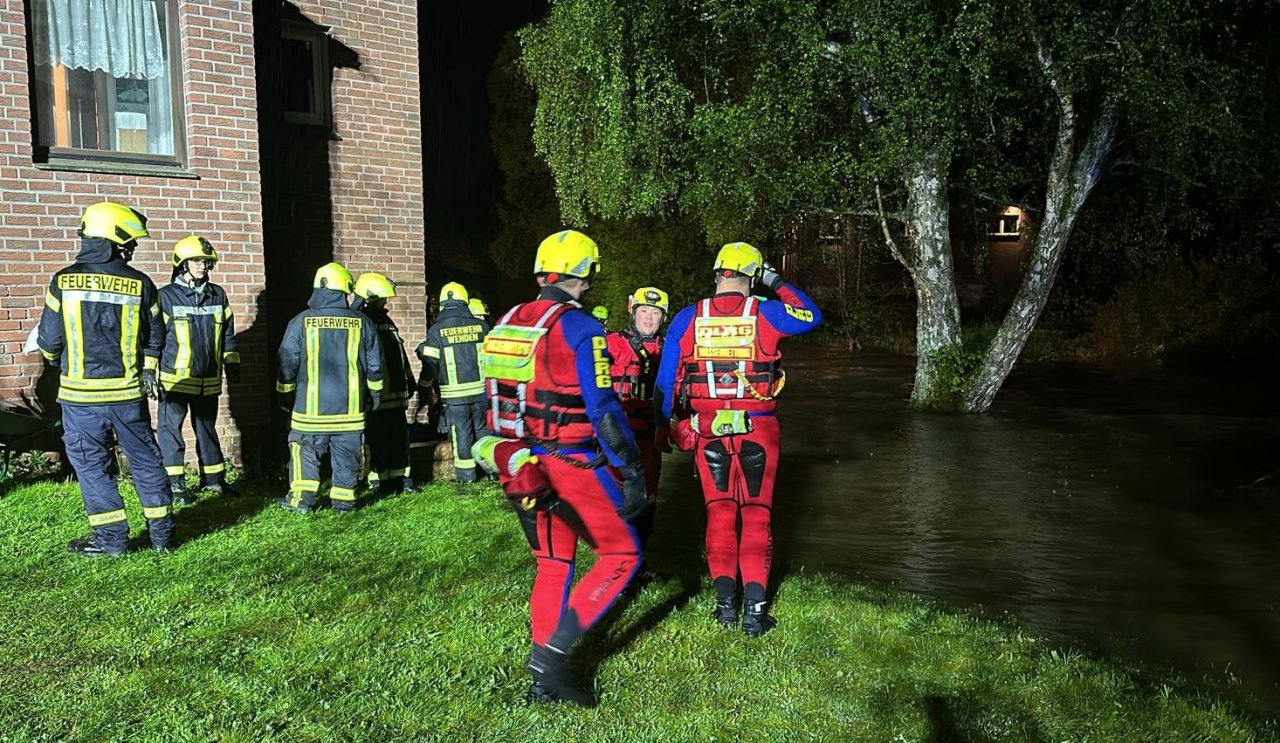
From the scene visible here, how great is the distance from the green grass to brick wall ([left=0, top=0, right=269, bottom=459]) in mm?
2928

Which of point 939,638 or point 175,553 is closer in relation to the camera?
point 939,638

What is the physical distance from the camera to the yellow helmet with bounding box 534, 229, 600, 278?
388cm

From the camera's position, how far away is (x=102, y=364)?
5.70 m

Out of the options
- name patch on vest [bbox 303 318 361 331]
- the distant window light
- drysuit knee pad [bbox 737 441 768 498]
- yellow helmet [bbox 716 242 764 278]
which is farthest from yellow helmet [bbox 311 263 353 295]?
the distant window light

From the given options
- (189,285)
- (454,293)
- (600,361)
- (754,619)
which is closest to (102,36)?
(189,285)

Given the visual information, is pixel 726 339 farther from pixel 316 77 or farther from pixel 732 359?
pixel 316 77

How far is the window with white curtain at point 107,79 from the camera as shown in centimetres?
798

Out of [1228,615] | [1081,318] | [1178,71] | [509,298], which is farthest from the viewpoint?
[509,298]

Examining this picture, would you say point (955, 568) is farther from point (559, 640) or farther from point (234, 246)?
point (234, 246)

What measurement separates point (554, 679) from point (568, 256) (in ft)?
6.08

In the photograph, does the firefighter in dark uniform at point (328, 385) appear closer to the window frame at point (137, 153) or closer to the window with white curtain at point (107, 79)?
the window frame at point (137, 153)

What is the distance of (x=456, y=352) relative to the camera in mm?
8445

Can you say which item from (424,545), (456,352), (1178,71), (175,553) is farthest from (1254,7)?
(175,553)

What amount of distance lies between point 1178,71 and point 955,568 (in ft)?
27.4
